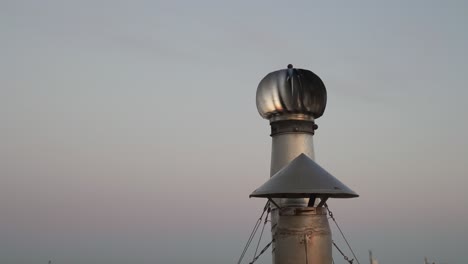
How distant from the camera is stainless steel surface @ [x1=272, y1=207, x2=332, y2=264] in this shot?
8758 mm

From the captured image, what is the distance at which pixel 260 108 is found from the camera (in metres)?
11.6

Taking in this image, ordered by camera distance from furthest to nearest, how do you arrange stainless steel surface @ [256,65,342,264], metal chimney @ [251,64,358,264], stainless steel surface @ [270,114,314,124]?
stainless steel surface @ [270,114,314,124], stainless steel surface @ [256,65,342,264], metal chimney @ [251,64,358,264]

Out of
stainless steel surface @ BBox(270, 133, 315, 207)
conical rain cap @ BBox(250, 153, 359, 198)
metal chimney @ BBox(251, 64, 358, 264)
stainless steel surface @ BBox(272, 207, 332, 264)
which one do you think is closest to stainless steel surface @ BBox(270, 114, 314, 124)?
metal chimney @ BBox(251, 64, 358, 264)

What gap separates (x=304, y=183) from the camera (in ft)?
28.2

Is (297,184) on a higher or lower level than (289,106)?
lower

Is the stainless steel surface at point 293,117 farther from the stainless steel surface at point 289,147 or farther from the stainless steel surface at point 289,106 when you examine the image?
the stainless steel surface at point 289,147

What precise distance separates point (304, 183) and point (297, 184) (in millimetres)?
122

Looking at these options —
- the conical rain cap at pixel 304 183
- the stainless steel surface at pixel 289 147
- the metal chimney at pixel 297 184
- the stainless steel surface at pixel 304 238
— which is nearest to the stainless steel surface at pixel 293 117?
the metal chimney at pixel 297 184

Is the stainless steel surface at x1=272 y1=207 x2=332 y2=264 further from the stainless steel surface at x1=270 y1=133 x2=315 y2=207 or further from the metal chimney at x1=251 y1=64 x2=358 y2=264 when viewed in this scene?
the stainless steel surface at x1=270 y1=133 x2=315 y2=207

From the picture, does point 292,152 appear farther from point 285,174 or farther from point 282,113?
point 285,174

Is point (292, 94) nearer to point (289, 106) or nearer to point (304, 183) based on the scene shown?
point (289, 106)

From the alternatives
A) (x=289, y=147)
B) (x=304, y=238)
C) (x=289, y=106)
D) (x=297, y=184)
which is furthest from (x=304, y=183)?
(x=289, y=106)

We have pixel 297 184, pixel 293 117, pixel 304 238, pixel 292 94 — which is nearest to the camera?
pixel 297 184

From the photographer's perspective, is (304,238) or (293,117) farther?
(293,117)
